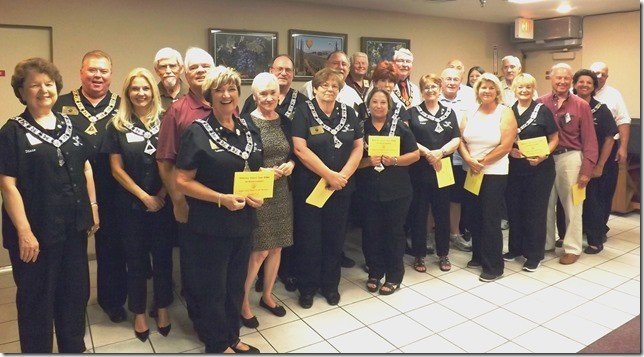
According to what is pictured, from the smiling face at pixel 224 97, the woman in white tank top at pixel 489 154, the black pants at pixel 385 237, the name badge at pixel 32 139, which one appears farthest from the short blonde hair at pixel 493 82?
the name badge at pixel 32 139

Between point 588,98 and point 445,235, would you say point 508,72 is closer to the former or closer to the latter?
point 588,98

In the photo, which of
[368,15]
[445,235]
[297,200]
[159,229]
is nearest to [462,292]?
[445,235]

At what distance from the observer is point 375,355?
2.61 m

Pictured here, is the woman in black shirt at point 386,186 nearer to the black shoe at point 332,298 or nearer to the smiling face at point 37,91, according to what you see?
the black shoe at point 332,298

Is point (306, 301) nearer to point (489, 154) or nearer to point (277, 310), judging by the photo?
point (277, 310)

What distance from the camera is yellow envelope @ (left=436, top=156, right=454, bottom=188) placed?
11.5 ft

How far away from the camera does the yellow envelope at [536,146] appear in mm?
3576

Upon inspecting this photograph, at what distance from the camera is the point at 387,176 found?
A: 3156mm

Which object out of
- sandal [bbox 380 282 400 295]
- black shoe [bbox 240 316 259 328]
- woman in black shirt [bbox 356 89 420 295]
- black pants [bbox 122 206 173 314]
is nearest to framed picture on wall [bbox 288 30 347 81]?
woman in black shirt [bbox 356 89 420 295]

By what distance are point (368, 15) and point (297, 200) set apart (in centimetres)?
369

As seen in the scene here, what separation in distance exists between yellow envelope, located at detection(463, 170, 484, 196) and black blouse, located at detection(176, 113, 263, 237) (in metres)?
1.92

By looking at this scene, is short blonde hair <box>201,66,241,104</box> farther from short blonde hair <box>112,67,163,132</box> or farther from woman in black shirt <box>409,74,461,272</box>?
woman in black shirt <box>409,74,461,272</box>

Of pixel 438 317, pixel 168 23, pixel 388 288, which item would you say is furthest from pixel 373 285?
pixel 168 23

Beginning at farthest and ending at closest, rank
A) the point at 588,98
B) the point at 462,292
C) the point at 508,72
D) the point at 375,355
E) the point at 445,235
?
the point at 508,72 < the point at 588,98 < the point at 445,235 < the point at 462,292 < the point at 375,355
